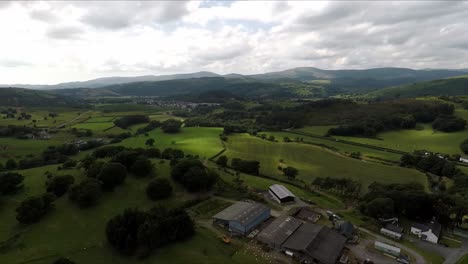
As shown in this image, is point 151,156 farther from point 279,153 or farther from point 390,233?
point 390,233

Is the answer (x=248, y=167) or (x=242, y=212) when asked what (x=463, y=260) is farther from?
(x=248, y=167)

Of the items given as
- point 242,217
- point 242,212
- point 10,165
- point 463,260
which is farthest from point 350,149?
point 10,165

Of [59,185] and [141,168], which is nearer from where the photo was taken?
[59,185]

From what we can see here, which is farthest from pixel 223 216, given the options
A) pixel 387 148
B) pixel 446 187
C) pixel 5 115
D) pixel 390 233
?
pixel 5 115

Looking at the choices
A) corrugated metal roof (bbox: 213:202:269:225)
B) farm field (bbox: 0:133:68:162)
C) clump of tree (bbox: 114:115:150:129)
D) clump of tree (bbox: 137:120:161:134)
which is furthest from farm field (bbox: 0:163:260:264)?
clump of tree (bbox: 114:115:150:129)

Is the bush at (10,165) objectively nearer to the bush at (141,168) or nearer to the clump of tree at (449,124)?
the bush at (141,168)

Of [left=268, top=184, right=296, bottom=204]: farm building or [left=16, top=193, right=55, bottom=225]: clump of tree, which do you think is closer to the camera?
[left=16, top=193, right=55, bottom=225]: clump of tree

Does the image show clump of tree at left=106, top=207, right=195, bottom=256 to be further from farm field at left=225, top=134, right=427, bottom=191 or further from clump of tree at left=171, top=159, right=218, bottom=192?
farm field at left=225, top=134, right=427, bottom=191
